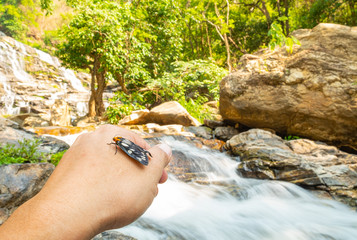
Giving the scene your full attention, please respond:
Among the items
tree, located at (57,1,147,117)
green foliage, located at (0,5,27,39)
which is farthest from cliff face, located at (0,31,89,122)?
green foliage, located at (0,5,27,39)

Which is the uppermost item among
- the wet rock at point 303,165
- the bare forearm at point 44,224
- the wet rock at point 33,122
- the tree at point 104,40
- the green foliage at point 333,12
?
the green foliage at point 333,12

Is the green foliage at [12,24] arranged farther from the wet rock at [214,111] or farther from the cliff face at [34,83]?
the wet rock at [214,111]

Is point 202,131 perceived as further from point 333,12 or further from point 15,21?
point 15,21

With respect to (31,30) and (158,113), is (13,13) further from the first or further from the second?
(158,113)

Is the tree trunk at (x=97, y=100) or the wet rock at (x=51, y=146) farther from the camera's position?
the tree trunk at (x=97, y=100)

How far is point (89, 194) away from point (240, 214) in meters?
2.95

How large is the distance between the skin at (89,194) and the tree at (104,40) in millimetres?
10138

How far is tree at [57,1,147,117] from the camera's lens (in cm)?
997

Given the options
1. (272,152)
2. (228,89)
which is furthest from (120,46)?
(272,152)

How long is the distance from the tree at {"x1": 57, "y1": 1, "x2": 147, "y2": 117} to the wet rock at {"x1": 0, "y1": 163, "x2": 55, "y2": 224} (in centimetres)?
845

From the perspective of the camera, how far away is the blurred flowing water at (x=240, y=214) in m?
2.76

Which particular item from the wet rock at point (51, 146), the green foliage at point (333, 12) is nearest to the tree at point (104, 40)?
the wet rock at point (51, 146)

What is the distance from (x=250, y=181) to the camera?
4.43m

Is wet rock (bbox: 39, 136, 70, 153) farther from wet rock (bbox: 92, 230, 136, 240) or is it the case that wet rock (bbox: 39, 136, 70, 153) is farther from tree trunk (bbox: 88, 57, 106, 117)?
tree trunk (bbox: 88, 57, 106, 117)
